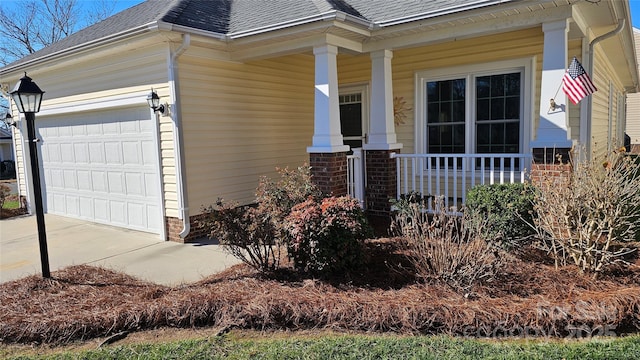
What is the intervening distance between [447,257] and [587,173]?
169cm

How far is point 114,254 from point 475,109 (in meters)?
6.46

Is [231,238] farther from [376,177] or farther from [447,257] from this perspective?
[376,177]

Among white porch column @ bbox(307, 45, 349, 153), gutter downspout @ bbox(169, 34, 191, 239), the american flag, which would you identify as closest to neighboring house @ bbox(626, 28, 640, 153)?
the american flag

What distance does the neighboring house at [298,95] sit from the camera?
6.25m

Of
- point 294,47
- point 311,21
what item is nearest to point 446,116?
point 294,47

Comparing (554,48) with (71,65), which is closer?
(554,48)

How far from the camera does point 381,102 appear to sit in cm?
714

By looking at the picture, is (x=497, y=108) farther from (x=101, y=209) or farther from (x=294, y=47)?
(x=101, y=209)

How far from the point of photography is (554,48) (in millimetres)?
5621

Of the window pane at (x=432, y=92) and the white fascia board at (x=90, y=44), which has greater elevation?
the white fascia board at (x=90, y=44)

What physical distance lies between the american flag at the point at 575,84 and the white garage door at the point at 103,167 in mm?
6041

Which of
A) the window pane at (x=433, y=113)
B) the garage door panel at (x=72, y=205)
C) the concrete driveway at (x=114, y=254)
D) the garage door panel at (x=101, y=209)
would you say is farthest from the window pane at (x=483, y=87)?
the garage door panel at (x=72, y=205)

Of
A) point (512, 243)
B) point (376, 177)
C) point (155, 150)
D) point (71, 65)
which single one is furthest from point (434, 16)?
→ point (71, 65)

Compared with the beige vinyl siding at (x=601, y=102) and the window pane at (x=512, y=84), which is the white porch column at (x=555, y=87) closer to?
the window pane at (x=512, y=84)
